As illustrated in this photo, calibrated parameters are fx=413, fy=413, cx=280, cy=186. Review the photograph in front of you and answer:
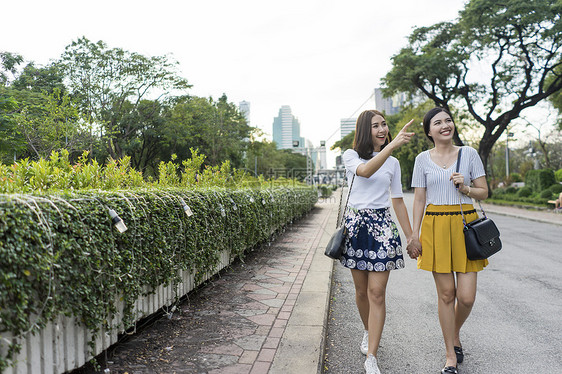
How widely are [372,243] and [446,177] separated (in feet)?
2.43

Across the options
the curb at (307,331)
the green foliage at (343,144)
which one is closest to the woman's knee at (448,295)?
the curb at (307,331)

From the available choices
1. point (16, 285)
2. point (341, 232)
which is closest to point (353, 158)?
point (341, 232)

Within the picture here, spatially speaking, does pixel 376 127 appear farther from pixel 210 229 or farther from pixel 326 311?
pixel 210 229

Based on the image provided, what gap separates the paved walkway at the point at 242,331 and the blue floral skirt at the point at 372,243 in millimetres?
799

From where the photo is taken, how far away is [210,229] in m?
4.80

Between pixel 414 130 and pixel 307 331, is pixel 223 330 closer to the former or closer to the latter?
pixel 307 331

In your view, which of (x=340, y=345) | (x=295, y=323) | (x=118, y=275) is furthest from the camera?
(x=295, y=323)

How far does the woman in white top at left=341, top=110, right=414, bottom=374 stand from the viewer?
2898 mm

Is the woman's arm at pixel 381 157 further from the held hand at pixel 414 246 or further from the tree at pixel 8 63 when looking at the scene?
the tree at pixel 8 63

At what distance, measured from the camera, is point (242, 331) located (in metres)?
3.65

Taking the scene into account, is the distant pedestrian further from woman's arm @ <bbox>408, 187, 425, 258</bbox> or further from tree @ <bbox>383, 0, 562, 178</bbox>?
tree @ <bbox>383, 0, 562, 178</bbox>

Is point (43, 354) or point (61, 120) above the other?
point (61, 120)

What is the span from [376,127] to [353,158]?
282 mm

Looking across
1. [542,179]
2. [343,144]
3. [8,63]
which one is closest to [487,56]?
[542,179]
